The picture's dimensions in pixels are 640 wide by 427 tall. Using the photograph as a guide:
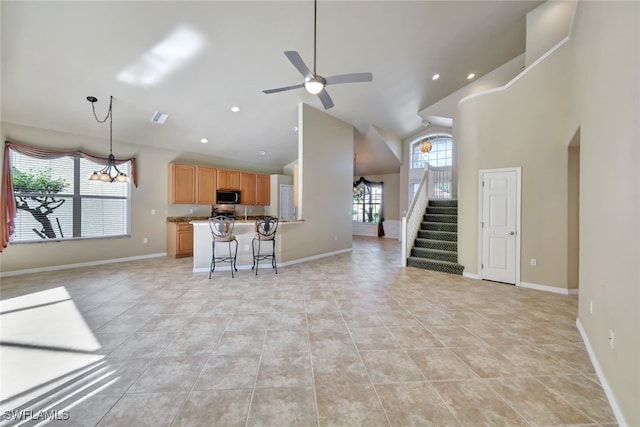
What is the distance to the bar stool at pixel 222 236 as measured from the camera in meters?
4.68

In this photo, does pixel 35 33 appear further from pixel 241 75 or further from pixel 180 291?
pixel 180 291

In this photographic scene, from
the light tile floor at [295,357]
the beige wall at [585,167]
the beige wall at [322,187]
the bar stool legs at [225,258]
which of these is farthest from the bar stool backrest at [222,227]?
the beige wall at [585,167]

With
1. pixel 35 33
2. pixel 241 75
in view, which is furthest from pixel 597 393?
pixel 35 33

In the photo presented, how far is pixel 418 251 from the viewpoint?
5.75 meters

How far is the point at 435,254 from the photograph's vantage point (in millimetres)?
5449

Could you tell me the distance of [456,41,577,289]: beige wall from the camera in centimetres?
390

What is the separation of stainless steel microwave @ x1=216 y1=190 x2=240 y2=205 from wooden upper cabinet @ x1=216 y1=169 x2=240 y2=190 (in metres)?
0.14

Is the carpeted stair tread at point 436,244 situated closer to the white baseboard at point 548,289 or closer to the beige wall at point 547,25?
the white baseboard at point 548,289

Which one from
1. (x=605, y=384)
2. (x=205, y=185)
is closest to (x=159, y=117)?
(x=205, y=185)

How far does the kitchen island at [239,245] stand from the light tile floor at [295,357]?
1.10m

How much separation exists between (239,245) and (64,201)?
3.74 meters

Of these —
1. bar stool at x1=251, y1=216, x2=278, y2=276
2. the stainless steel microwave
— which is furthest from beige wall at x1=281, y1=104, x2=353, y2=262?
the stainless steel microwave

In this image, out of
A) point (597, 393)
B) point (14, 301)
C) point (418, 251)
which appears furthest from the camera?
point (418, 251)

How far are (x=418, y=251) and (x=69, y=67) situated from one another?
6.95 meters
